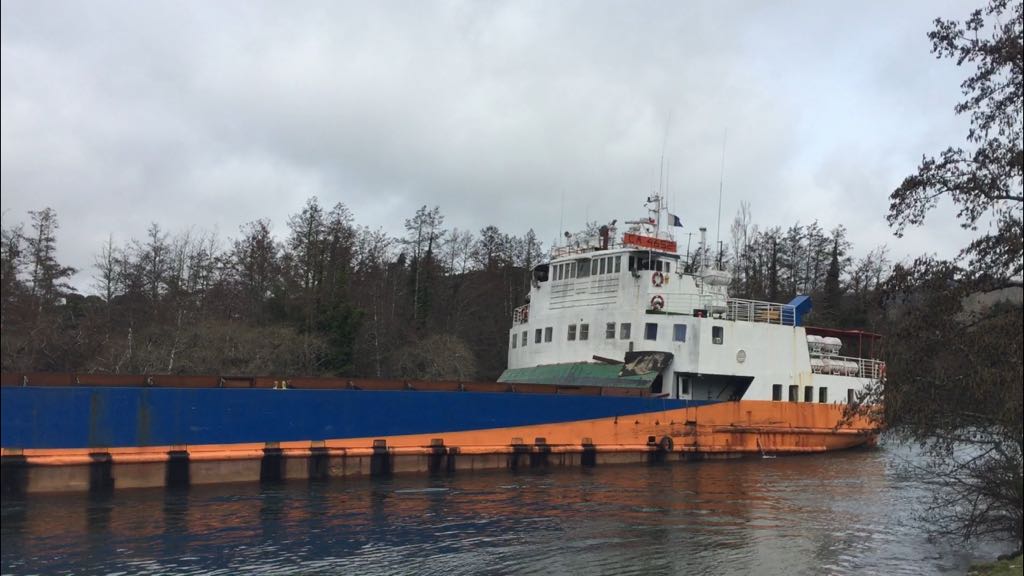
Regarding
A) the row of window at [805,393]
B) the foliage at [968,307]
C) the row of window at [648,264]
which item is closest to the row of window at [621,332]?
the row of window at [648,264]

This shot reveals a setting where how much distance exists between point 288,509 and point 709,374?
14.7 m

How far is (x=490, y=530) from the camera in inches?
524

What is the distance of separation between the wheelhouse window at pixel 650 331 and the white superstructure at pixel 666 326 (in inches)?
1.2

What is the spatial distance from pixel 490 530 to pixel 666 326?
510 inches

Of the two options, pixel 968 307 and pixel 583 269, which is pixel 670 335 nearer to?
pixel 583 269

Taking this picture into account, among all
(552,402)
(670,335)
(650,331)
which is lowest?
(552,402)

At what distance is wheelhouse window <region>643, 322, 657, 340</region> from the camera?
2494cm

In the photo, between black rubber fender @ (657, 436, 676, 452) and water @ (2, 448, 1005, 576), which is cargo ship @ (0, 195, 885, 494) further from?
water @ (2, 448, 1005, 576)

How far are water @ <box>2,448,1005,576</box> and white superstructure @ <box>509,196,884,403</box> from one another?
6298 mm

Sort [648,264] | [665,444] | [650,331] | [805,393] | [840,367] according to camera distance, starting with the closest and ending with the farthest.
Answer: [665,444] → [650,331] → [648,264] → [805,393] → [840,367]

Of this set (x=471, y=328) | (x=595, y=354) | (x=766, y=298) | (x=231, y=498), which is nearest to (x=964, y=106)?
Answer: (x=231, y=498)

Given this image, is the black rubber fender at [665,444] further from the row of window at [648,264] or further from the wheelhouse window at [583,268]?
the wheelhouse window at [583,268]

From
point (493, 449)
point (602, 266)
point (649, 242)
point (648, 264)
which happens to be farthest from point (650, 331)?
point (493, 449)

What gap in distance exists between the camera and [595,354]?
1009 inches
